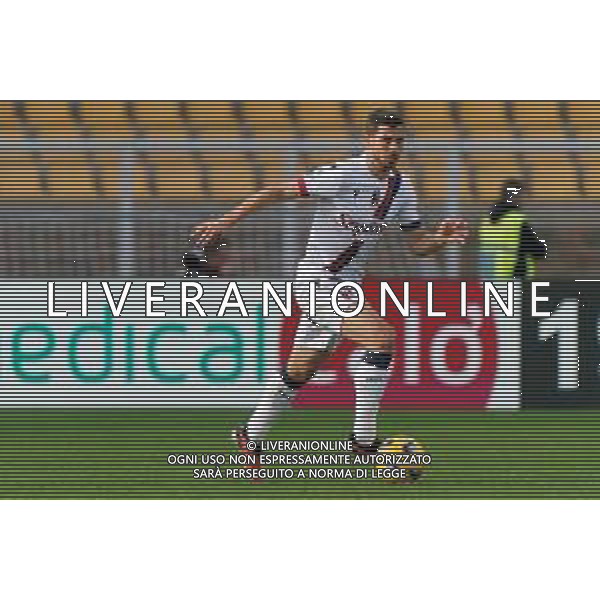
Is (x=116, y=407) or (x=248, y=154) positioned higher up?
(x=248, y=154)

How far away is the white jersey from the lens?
1838cm

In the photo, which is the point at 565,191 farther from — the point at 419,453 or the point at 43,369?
the point at 43,369

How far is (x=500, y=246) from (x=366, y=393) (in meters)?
1.33

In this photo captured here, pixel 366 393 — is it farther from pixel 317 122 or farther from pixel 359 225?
pixel 317 122

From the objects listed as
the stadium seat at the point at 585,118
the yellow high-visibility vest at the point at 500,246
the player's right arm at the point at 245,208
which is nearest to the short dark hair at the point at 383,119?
the player's right arm at the point at 245,208

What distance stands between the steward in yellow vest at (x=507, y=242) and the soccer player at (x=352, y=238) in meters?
0.19

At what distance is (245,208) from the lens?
18.4 meters

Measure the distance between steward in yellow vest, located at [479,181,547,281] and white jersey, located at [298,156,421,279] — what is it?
0.55 metres

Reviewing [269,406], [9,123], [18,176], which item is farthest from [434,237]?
[9,123]

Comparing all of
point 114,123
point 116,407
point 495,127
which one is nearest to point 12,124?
point 114,123

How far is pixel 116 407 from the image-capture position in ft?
60.7

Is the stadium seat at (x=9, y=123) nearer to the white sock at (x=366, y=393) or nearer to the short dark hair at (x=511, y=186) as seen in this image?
the white sock at (x=366, y=393)

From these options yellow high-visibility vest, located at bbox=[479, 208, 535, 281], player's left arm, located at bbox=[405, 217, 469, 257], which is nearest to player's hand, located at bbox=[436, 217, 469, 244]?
player's left arm, located at bbox=[405, 217, 469, 257]
